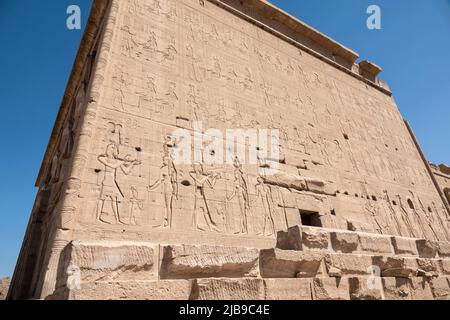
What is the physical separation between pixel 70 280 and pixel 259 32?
8.64 m

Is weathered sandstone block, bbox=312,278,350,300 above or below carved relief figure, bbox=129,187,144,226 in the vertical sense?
below

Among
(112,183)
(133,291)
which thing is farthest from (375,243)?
(112,183)

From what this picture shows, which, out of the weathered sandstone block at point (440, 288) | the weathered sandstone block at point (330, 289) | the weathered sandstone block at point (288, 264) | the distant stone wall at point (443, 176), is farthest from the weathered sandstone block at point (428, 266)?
the distant stone wall at point (443, 176)

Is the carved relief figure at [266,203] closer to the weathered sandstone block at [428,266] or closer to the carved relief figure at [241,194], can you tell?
the carved relief figure at [241,194]

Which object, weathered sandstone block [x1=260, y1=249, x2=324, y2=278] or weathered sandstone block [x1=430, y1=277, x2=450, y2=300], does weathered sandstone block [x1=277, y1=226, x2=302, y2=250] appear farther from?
weathered sandstone block [x1=430, y1=277, x2=450, y2=300]

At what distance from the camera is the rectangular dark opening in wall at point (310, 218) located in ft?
19.9

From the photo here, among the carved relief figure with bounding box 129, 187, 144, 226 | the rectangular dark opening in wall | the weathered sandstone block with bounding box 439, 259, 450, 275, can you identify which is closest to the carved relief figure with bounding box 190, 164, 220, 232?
the carved relief figure with bounding box 129, 187, 144, 226

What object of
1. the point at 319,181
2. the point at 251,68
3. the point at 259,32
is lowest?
the point at 319,181

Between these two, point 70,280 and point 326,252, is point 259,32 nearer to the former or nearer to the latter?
point 326,252

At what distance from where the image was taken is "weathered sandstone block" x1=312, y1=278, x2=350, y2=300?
2.52 meters

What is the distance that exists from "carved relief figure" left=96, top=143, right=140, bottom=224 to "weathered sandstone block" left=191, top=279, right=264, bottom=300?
214 cm
